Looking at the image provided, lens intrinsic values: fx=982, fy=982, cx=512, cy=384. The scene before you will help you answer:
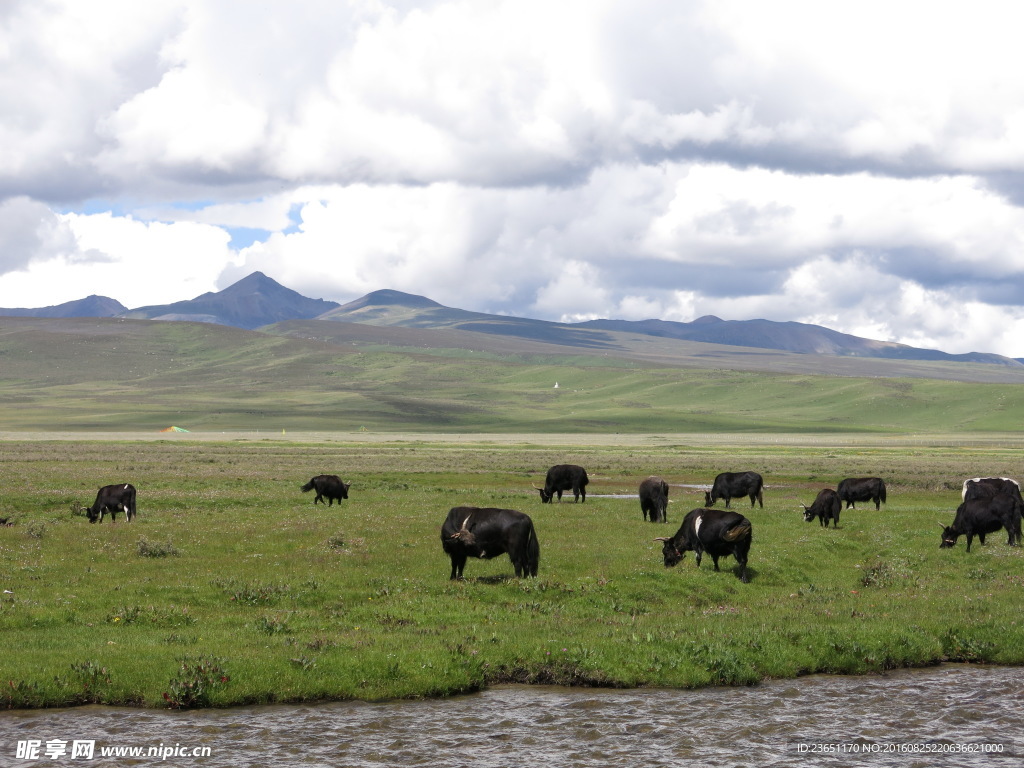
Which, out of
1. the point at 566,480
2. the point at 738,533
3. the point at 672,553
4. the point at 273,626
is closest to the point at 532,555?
the point at 672,553

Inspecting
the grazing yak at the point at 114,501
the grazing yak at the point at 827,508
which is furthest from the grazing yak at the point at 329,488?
the grazing yak at the point at 827,508

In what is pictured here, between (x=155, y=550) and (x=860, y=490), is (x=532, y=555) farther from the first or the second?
(x=860, y=490)

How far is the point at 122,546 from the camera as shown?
90.0 ft

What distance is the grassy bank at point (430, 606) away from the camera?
15.4 m

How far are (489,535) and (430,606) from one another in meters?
2.71

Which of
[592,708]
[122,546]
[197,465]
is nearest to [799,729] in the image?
[592,708]

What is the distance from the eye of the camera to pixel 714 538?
81.4ft

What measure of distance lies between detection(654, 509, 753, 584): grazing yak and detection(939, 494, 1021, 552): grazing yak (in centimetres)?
841

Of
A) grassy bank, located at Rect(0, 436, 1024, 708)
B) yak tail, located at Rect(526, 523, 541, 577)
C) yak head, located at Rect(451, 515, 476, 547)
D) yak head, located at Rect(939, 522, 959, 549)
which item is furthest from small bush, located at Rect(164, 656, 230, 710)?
yak head, located at Rect(939, 522, 959, 549)

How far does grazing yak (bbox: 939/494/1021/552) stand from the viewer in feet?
96.2

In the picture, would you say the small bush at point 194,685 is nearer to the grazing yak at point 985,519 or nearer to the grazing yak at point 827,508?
the grazing yak at point 985,519

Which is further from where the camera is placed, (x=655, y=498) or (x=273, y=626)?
(x=655, y=498)

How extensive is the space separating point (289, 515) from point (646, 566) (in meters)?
16.4

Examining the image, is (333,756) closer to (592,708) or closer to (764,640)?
(592,708)
